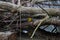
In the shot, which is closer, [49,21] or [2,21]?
[49,21]

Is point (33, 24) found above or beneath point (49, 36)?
above

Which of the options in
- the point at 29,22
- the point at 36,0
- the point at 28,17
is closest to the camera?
the point at 36,0

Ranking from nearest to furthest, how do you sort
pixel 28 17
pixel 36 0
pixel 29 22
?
pixel 36 0 < pixel 29 22 < pixel 28 17

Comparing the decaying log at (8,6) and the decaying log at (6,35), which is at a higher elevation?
the decaying log at (8,6)

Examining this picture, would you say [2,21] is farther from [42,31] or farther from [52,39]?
[52,39]

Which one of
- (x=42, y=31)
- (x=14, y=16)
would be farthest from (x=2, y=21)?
(x=42, y=31)

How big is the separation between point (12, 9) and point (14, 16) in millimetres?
323

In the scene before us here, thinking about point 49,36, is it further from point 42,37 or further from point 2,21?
point 2,21

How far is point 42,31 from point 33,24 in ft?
1.18

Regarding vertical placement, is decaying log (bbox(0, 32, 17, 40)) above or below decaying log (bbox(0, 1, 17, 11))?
below

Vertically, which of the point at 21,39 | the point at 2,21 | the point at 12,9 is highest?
the point at 12,9

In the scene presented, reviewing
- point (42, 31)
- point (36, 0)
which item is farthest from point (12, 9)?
point (42, 31)

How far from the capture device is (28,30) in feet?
7.93

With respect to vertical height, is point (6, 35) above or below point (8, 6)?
below
